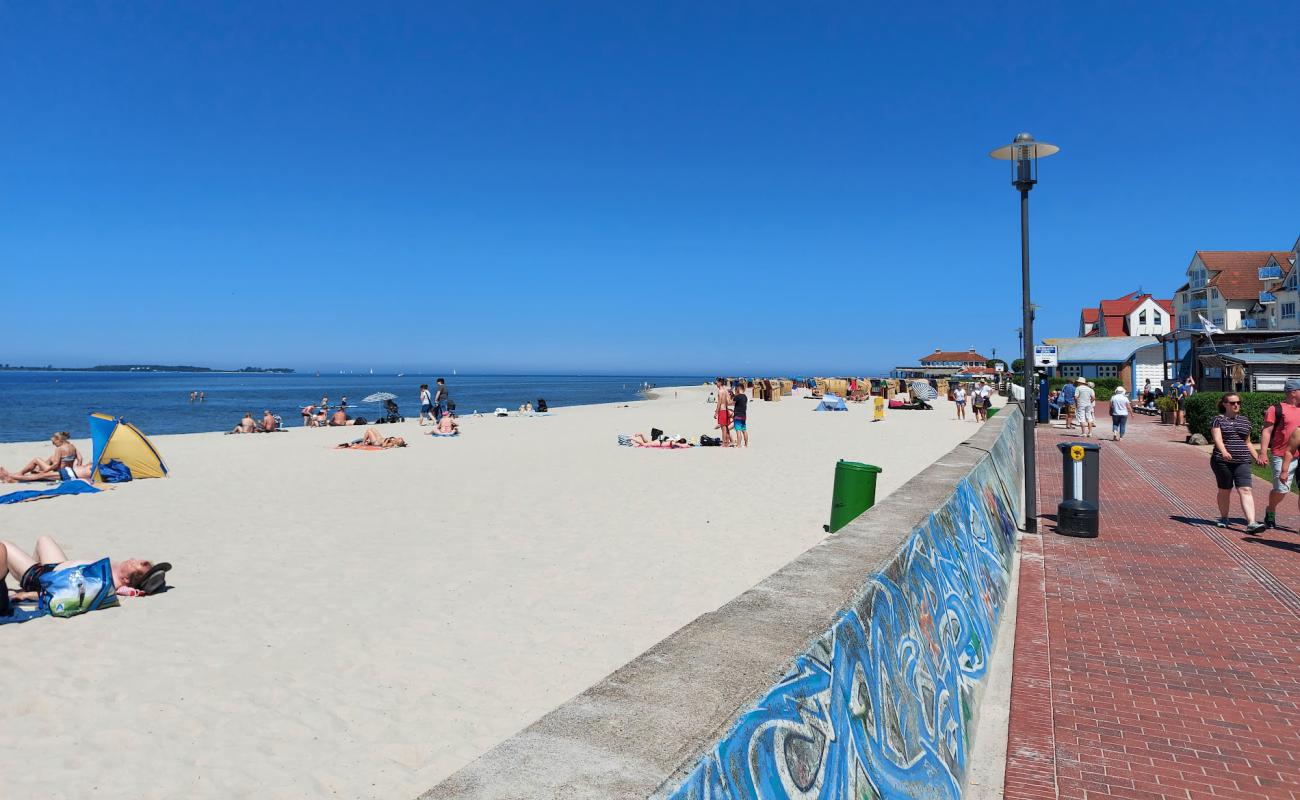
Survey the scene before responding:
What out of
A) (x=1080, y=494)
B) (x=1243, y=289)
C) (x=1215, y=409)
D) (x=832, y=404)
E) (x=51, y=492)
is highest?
(x=1243, y=289)

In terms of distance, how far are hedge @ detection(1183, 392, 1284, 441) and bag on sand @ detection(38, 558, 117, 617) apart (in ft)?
65.8

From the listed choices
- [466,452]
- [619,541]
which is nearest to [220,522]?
[619,541]

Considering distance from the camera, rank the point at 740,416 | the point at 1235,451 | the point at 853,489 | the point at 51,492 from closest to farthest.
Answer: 1. the point at 1235,451
2. the point at 853,489
3. the point at 51,492
4. the point at 740,416

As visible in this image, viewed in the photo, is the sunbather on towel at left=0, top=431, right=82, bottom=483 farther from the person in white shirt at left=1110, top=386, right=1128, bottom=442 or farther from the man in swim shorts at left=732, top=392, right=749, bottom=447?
the person in white shirt at left=1110, top=386, right=1128, bottom=442

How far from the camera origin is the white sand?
12.8 ft

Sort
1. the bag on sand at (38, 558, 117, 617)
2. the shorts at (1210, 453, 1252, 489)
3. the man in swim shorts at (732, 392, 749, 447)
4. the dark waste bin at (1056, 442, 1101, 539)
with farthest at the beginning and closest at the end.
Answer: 1. the man in swim shorts at (732, 392, 749, 447)
2. the dark waste bin at (1056, 442, 1101, 539)
3. the shorts at (1210, 453, 1252, 489)
4. the bag on sand at (38, 558, 117, 617)

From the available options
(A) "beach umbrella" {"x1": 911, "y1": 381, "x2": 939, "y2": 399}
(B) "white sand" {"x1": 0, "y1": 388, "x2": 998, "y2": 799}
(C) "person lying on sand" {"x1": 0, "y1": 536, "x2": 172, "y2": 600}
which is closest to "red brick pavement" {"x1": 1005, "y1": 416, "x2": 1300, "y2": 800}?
(B) "white sand" {"x1": 0, "y1": 388, "x2": 998, "y2": 799}

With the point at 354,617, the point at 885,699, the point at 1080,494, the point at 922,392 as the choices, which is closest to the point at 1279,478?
the point at 1080,494

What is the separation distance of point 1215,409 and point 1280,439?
38.8 ft

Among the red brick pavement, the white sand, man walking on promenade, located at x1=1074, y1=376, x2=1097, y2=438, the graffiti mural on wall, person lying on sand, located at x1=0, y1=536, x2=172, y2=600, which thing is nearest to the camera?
the graffiti mural on wall

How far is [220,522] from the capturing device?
32.0 ft

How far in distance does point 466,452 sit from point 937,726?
16606 millimetres

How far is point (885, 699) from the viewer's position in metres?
2.49

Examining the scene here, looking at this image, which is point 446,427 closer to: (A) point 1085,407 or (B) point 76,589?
(B) point 76,589
